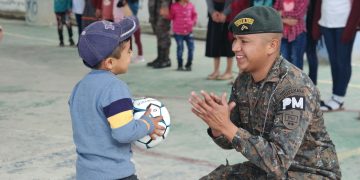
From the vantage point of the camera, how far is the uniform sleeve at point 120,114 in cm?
288

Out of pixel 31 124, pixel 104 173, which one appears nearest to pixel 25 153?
pixel 31 124

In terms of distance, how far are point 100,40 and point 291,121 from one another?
0.96m

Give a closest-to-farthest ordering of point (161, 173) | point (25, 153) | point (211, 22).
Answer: point (161, 173) → point (25, 153) → point (211, 22)

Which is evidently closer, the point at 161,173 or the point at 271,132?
the point at 271,132

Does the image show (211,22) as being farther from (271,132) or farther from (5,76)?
(271,132)

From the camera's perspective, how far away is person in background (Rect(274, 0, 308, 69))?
6.59 m

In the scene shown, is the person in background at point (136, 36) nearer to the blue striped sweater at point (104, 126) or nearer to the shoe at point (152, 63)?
the shoe at point (152, 63)

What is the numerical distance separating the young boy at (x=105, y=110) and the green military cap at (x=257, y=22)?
549 mm

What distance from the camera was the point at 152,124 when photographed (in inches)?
123

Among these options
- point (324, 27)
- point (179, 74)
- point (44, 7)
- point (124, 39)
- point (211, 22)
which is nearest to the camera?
point (124, 39)

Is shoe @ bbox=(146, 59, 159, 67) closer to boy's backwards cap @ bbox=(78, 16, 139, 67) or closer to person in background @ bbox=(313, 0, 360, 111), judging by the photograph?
person in background @ bbox=(313, 0, 360, 111)

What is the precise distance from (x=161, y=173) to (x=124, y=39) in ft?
5.67

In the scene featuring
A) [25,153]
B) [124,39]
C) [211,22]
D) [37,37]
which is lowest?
[37,37]

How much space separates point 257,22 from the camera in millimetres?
2867
